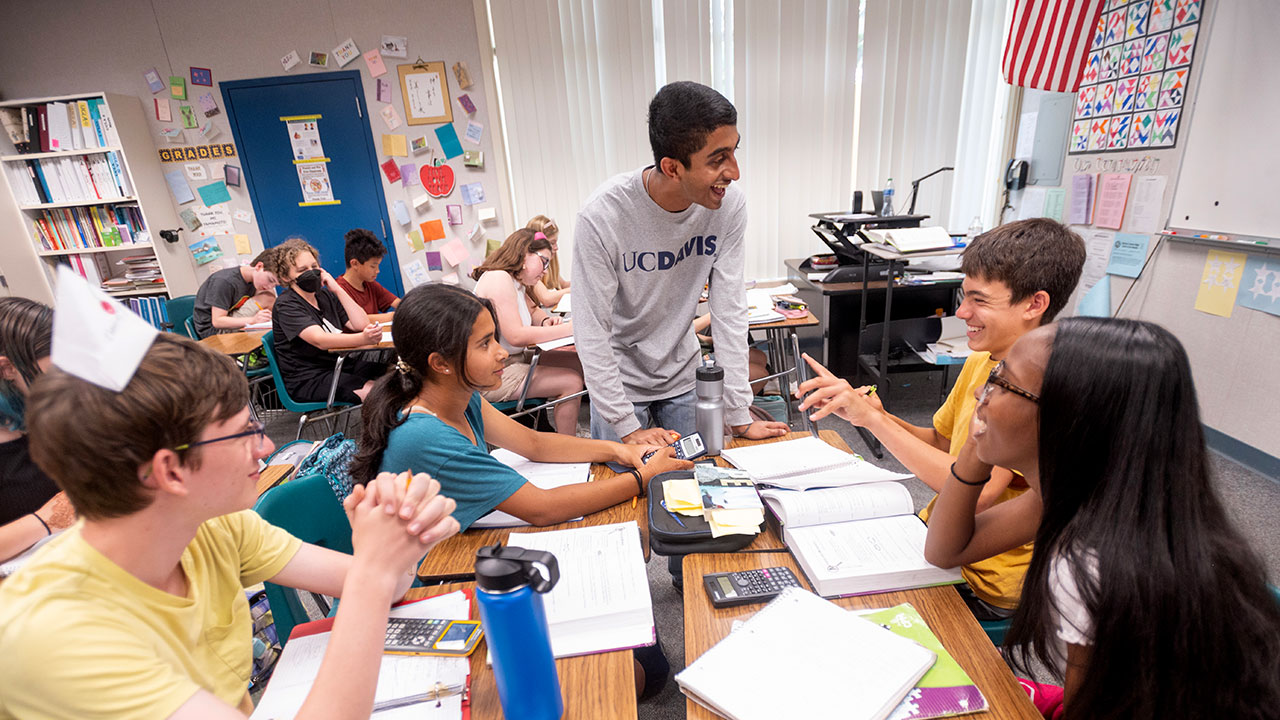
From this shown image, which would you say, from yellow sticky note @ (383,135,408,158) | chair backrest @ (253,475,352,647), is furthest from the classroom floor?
yellow sticky note @ (383,135,408,158)

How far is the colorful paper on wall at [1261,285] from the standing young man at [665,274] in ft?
7.87

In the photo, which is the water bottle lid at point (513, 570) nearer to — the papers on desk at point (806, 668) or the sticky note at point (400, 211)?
the papers on desk at point (806, 668)

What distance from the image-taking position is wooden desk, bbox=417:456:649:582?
1.15 m

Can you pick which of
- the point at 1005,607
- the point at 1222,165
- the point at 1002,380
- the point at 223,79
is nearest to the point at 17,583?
the point at 1002,380

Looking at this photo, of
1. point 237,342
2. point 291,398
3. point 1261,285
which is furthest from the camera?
point 237,342

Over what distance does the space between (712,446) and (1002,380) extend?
69 cm

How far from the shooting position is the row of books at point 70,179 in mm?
4023

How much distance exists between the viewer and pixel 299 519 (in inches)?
51.2

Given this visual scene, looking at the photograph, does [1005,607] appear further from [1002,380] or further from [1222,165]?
[1222,165]

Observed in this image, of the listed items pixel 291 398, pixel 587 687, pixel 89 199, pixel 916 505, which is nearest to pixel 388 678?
pixel 587 687

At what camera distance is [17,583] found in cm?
63

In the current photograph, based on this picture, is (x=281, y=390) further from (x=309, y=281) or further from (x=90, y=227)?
(x=90, y=227)

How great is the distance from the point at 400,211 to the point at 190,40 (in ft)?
6.05

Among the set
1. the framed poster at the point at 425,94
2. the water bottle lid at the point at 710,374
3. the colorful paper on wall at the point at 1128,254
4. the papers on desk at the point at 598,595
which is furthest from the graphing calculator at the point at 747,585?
the framed poster at the point at 425,94
